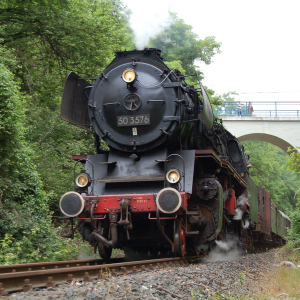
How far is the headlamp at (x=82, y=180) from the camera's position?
6.13 metres

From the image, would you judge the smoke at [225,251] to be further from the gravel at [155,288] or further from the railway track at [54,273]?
the gravel at [155,288]

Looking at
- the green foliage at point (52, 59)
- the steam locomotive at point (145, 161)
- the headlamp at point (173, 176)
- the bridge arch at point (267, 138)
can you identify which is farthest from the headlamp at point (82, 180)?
the bridge arch at point (267, 138)

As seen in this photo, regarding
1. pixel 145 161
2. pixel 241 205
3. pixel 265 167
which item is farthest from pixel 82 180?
pixel 265 167

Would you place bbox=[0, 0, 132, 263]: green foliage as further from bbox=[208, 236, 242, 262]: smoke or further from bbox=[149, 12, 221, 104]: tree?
bbox=[149, 12, 221, 104]: tree

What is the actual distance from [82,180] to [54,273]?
2402 mm

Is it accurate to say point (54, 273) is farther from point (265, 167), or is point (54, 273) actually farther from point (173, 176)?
point (265, 167)

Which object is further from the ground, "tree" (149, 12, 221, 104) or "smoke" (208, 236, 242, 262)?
"tree" (149, 12, 221, 104)

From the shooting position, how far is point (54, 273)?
3881 mm

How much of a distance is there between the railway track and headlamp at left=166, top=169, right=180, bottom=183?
1.15 meters

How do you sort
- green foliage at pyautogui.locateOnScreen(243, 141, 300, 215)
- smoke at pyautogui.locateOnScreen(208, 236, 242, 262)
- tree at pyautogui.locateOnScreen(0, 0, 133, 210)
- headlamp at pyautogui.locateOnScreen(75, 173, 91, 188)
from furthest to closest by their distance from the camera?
green foliage at pyautogui.locateOnScreen(243, 141, 300, 215)
tree at pyautogui.locateOnScreen(0, 0, 133, 210)
smoke at pyautogui.locateOnScreen(208, 236, 242, 262)
headlamp at pyautogui.locateOnScreen(75, 173, 91, 188)

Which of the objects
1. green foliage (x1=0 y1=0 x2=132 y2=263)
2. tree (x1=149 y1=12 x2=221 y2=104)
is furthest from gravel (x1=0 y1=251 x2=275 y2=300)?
tree (x1=149 y1=12 x2=221 y2=104)

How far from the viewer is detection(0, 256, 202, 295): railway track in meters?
3.35

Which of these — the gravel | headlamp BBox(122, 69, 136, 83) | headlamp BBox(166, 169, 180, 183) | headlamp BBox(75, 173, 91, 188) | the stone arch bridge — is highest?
the stone arch bridge

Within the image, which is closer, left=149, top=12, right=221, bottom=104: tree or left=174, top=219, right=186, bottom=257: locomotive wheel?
left=174, top=219, right=186, bottom=257: locomotive wheel
